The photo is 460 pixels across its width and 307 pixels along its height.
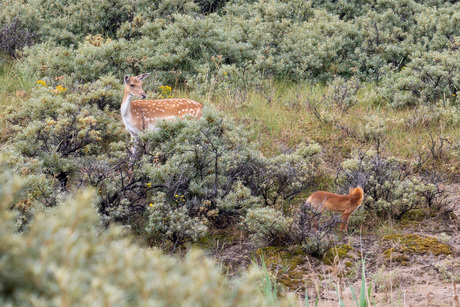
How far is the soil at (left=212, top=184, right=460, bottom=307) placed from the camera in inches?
160

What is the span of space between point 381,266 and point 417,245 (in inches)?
20.2

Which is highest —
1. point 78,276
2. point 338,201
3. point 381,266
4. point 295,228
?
point 78,276

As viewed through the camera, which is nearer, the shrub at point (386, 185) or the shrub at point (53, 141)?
the shrub at point (53, 141)

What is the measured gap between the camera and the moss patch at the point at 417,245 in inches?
191

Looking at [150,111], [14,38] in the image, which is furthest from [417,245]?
[14,38]

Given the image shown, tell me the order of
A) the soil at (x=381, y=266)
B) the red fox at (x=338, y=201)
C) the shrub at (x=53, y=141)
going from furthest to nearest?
the red fox at (x=338, y=201) → the shrub at (x=53, y=141) → the soil at (x=381, y=266)

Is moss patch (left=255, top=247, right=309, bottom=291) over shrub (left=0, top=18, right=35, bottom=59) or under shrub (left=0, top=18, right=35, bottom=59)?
under

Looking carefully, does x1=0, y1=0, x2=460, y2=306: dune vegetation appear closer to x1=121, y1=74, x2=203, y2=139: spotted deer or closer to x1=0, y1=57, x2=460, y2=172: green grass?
x1=0, y1=57, x2=460, y2=172: green grass

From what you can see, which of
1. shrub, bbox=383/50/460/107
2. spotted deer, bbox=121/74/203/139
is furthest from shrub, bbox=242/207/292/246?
shrub, bbox=383/50/460/107

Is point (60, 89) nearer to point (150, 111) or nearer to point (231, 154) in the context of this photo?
point (150, 111)

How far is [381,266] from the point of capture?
4770 mm

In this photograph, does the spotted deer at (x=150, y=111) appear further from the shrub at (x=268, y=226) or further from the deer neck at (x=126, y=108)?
the shrub at (x=268, y=226)

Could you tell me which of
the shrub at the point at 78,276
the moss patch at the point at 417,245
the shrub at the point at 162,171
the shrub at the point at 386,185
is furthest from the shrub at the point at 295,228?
the shrub at the point at 78,276

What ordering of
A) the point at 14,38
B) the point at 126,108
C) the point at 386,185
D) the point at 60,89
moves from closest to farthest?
1. the point at 386,185
2. the point at 126,108
3. the point at 60,89
4. the point at 14,38
